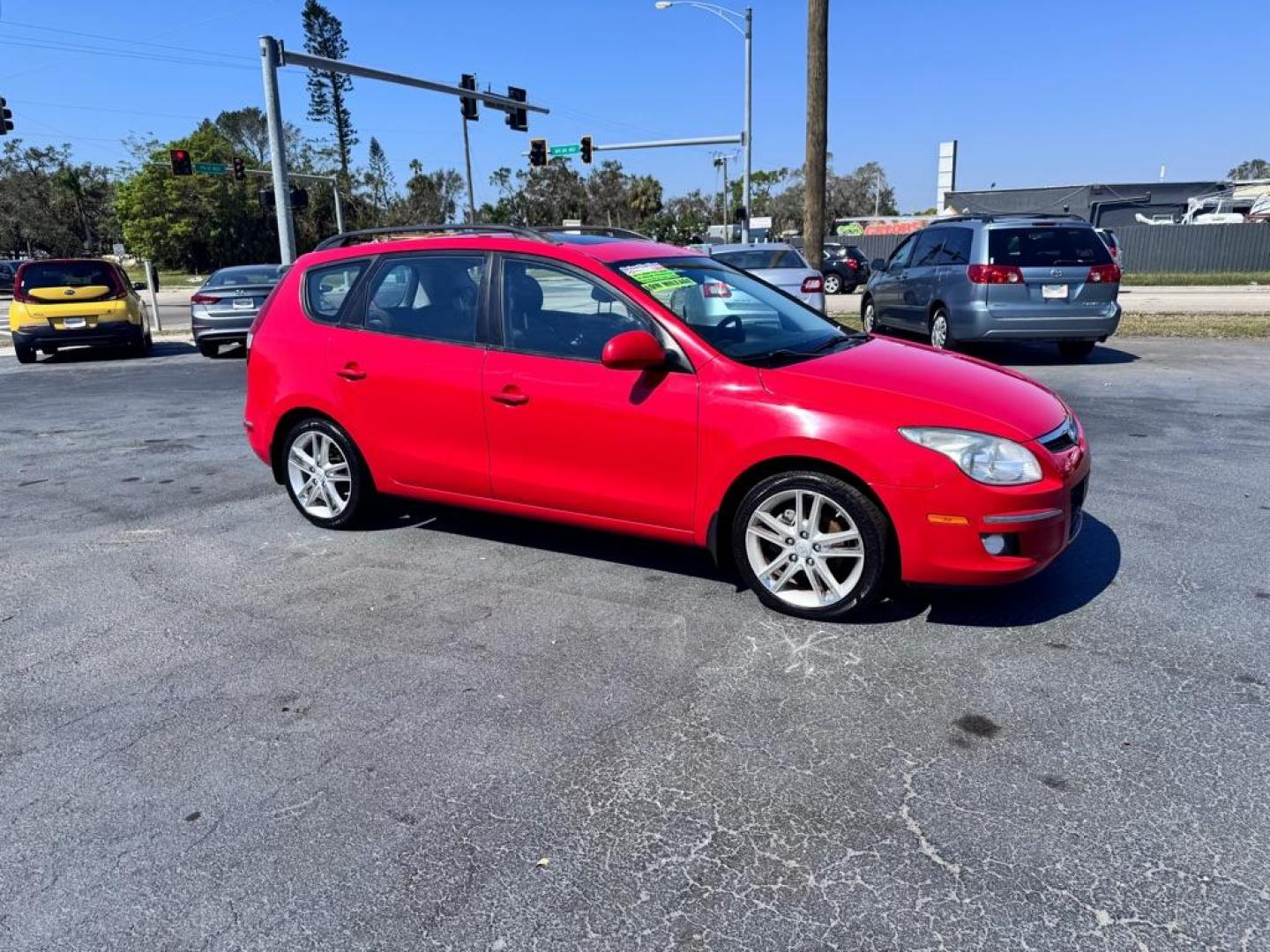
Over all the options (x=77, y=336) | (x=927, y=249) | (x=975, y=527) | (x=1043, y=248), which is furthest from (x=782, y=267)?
(x=77, y=336)

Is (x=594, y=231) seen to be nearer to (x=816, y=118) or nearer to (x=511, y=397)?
(x=511, y=397)

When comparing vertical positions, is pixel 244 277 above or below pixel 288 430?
above

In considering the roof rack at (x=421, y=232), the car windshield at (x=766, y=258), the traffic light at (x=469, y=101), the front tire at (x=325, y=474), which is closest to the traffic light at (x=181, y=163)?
the traffic light at (x=469, y=101)

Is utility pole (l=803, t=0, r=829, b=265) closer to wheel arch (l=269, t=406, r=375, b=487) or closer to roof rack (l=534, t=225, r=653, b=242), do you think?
roof rack (l=534, t=225, r=653, b=242)

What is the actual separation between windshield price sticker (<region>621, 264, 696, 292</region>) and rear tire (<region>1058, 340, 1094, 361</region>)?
8.69 meters

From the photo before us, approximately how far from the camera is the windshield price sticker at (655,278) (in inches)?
186

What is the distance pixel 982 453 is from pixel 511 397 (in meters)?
2.22

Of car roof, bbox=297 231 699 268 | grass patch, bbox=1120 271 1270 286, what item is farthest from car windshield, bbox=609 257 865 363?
grass patch, bbox=1120 271 1270 286

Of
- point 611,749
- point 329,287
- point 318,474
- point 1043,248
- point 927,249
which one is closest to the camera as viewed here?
point 611,749

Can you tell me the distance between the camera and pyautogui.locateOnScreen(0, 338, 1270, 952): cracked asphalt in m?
2.53

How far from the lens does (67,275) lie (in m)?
15.9

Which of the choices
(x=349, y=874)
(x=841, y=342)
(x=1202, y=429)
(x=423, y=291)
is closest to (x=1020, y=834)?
(x=349, y=874)

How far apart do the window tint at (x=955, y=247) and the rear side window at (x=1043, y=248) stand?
1.00 feet

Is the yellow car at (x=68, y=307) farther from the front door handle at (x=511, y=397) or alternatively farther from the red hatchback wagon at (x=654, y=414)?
the front door handle at (x=511, y=397)
